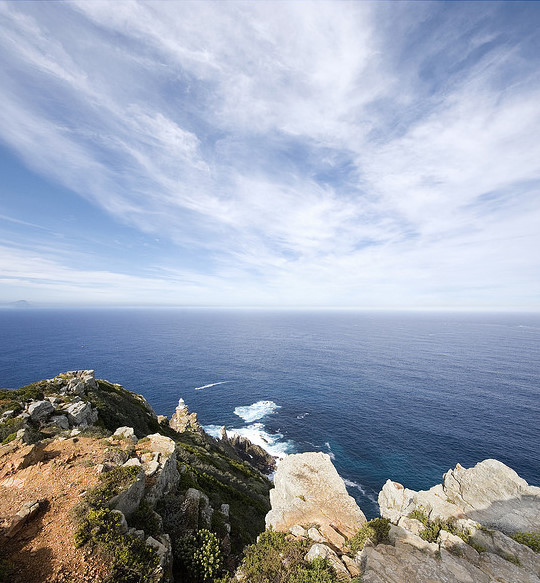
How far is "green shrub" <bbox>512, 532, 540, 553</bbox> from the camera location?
55.3ft

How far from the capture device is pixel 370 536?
672 inches

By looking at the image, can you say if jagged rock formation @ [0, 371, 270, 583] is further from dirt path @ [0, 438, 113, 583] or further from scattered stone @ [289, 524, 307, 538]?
scattered stone @ [289, 524, 307, 538]

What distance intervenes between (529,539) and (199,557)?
2217 cm

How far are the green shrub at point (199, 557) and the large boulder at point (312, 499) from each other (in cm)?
525

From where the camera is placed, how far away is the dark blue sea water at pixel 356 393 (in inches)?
2227

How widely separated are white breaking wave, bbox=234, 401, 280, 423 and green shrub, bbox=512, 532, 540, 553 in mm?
60826

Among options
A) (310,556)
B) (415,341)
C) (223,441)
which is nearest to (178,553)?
(310,556)

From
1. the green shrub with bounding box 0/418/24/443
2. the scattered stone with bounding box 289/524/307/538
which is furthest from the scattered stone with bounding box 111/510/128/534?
the green shrub with bounding box 0/418/24/443

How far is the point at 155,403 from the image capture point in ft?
251

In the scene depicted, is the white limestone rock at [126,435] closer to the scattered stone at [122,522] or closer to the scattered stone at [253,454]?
the scattered stone at [122,522]

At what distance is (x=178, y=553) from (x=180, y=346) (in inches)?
5898

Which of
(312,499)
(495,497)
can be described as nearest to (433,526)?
(312,499)

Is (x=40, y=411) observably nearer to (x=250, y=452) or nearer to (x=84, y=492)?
(x=84, y=492)

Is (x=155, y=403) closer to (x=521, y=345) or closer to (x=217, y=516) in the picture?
(x=217, y=516)
